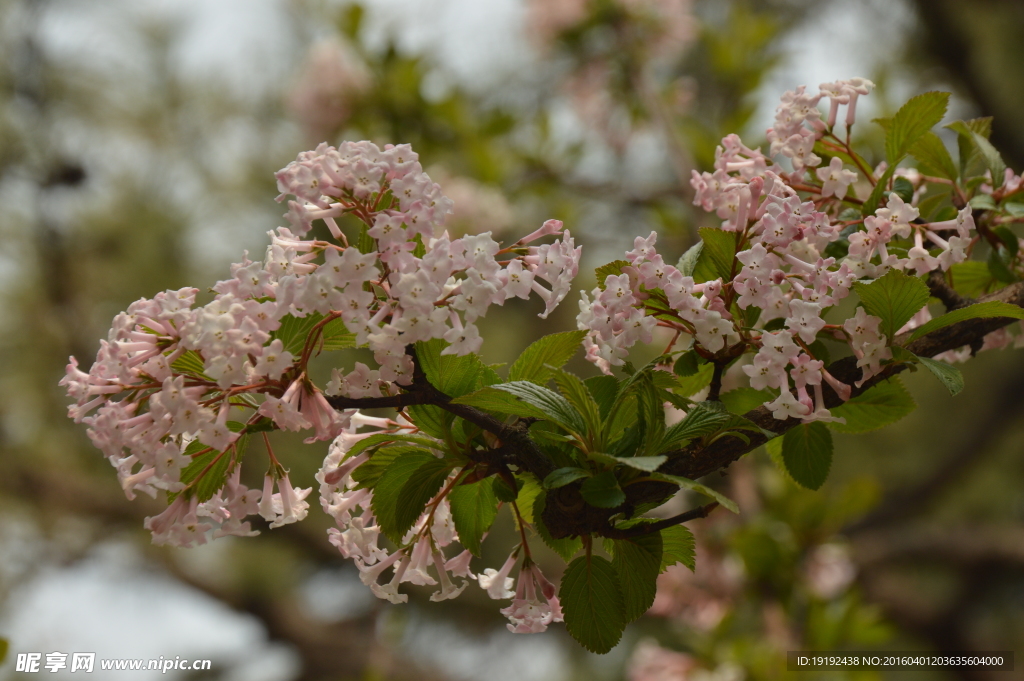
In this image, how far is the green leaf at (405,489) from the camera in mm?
569

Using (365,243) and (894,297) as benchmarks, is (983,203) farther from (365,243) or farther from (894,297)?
(365,243)

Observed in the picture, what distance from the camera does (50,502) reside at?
9.67 ft

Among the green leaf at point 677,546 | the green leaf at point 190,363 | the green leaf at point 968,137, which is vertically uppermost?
the green leaf at point 968,137

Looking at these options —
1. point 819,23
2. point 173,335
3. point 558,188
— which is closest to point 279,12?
point 558,188

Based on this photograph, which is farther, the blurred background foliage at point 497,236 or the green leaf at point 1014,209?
the blurred background foliage at point 497,236

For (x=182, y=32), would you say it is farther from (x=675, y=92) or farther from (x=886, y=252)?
(x=886, y=252)

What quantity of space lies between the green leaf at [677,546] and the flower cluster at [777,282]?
0.13m

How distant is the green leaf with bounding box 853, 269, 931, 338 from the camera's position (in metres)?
0.55

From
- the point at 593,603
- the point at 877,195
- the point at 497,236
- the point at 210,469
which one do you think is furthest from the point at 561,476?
the point at 497,236

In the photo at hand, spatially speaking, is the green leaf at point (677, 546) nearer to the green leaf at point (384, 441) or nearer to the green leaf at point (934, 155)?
the green leaf at point (384, 441)

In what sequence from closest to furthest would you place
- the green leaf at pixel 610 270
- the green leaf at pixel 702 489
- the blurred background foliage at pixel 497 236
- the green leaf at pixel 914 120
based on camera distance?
1. the green leaf at pixel 702 489
2. the green leaf at pixel 610 270
3. the green leaf at pixel 914 120
4. the blurred background foliage at pixel 497 236

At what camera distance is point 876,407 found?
2.03ft

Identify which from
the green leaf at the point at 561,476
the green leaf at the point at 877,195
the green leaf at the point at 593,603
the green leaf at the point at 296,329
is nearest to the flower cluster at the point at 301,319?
the green leaf at the point at 296,329

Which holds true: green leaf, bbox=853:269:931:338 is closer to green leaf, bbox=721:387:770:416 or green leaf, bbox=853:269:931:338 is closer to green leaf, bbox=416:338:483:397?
green leaf, bbox=721:387:770:416
